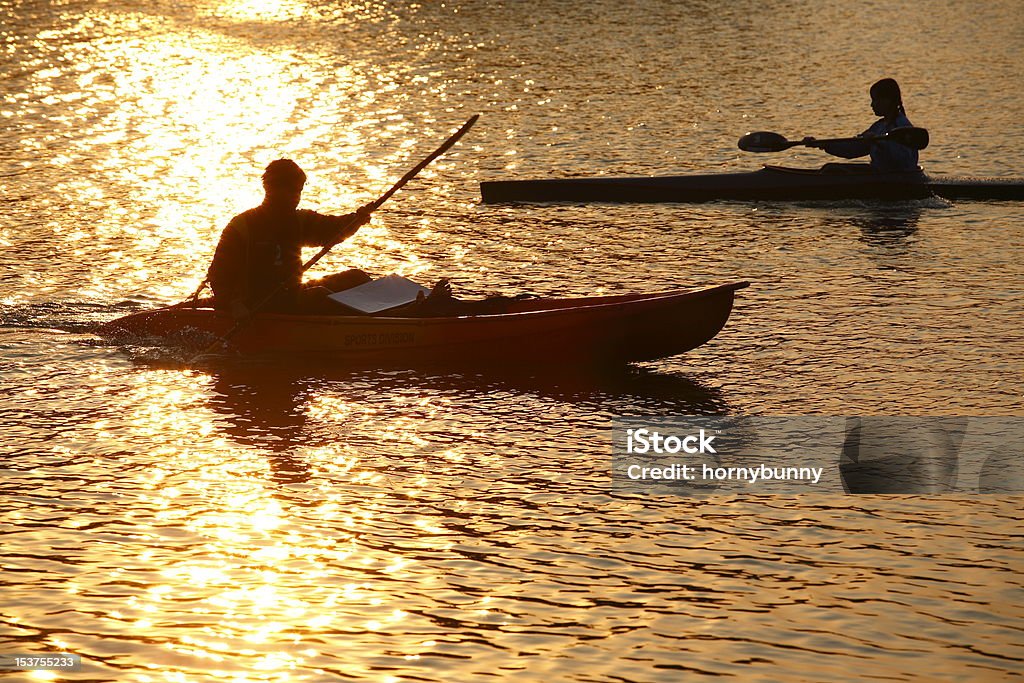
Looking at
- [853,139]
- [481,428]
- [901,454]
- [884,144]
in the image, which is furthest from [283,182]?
[884,144]

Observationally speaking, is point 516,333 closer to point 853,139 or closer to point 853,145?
point 853,139

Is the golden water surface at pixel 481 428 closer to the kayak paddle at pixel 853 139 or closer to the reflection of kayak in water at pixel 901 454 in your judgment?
the reflection of kayak in water at pixel 901 454

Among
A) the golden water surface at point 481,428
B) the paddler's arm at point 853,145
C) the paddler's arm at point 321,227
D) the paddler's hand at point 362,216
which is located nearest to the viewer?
the golden water surface at point 481,428

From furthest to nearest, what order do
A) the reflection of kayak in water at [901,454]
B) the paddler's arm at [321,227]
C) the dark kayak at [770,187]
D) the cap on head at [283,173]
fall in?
the dark kayak at [770,187], the paddler's arm at [321,227], the cap on head at [283,173], the reflection of kayak in water at [901,454]

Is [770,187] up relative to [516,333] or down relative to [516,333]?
up

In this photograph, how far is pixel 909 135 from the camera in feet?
52.9

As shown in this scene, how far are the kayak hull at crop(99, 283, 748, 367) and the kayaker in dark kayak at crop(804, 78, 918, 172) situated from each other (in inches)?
236

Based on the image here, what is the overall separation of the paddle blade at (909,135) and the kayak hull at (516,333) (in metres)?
6.21

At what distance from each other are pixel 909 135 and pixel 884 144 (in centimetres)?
71

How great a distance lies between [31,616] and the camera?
7.02 meters

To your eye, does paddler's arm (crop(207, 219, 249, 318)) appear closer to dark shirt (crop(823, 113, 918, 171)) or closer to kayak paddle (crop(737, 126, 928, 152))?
kayak paddle (crop(737, 126, 928, 152))

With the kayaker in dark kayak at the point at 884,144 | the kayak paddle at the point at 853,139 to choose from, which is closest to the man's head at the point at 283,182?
the kayak paddle at the point at 853,139

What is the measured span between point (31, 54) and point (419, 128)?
1016 centimetres

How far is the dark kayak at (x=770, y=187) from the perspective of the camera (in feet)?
56.2
